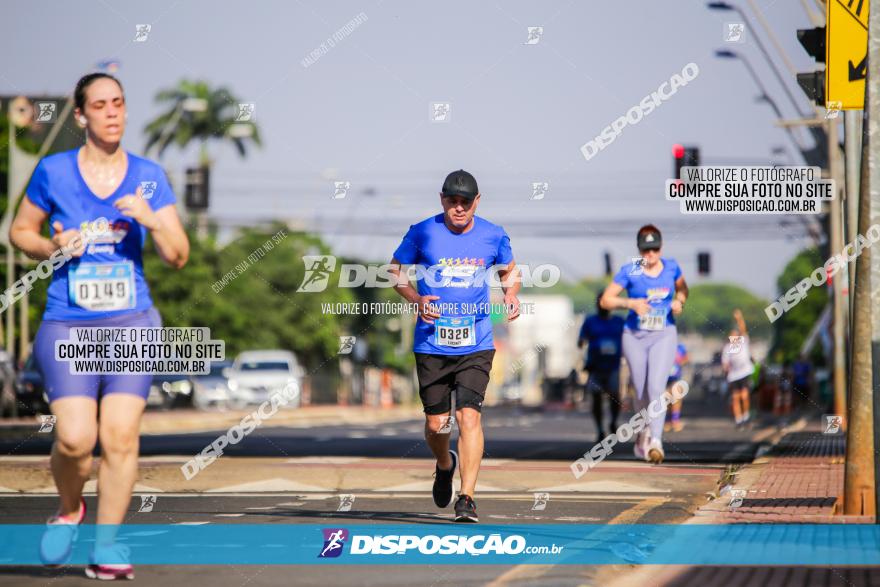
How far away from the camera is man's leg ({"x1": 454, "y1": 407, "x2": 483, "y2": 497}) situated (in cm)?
887

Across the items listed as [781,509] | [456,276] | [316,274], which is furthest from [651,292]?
[316,274]

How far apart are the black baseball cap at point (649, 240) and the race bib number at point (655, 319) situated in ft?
1.91

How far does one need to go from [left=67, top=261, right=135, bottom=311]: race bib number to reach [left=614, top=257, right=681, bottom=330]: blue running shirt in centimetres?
843

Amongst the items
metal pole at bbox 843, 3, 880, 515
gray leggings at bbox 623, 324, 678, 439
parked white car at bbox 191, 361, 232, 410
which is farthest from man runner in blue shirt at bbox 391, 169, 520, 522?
parked white car at bbox 191, 361, 232, 410

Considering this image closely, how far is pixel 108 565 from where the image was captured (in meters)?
6.36

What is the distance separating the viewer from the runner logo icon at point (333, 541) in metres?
7.48

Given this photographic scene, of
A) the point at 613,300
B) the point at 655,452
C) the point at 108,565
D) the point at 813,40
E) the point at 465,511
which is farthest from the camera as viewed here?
the point at 655,452

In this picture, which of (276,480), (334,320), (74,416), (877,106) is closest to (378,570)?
(74,416)

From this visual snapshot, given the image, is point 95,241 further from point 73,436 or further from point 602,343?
point 602,343

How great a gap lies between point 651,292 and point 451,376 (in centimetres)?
545

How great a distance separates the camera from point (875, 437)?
866 centimetres

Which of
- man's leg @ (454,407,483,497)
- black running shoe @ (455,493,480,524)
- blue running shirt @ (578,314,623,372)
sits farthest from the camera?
blue running shirt @ (578,314,623,372)

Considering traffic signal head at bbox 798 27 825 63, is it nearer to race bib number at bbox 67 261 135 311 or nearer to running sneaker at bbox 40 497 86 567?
race bib number at bbox 67 261 135 311

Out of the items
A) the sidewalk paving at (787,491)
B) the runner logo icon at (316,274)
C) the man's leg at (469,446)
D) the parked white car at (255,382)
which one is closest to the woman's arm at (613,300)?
the sidewalk paving at (787,491)
